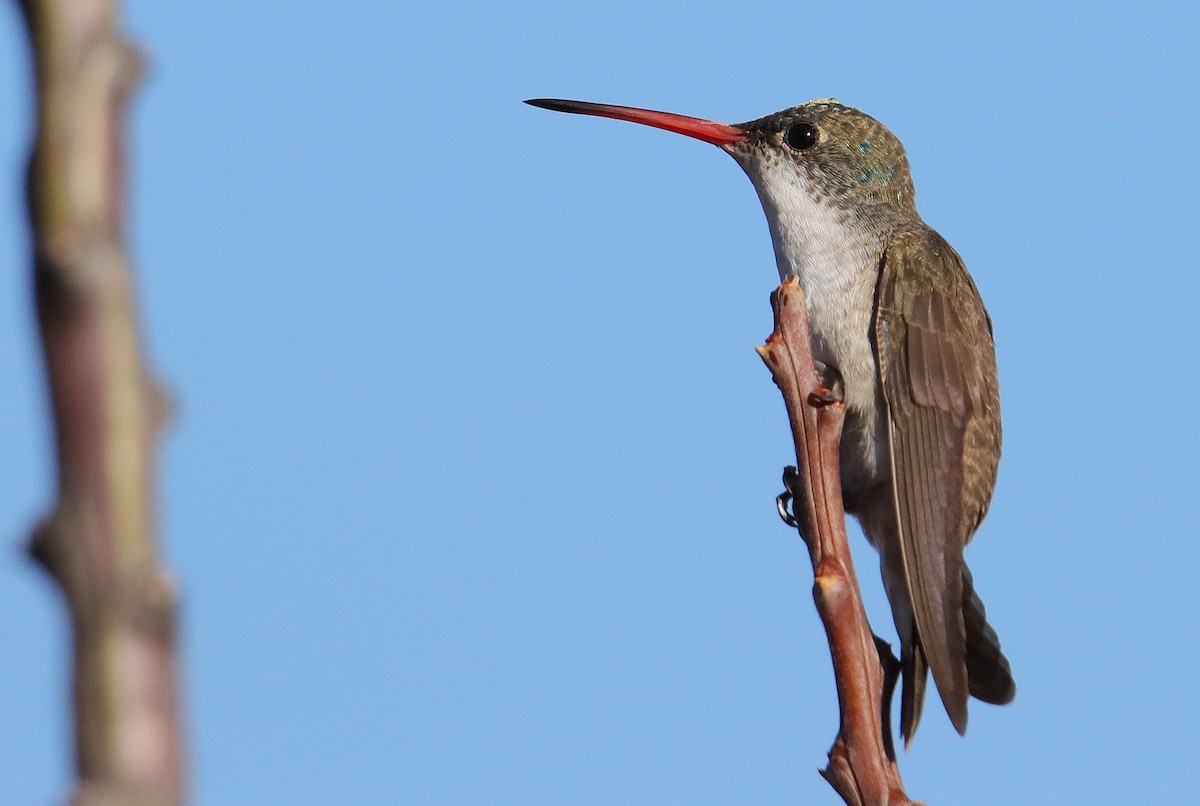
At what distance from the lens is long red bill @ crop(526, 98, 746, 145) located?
211 inches

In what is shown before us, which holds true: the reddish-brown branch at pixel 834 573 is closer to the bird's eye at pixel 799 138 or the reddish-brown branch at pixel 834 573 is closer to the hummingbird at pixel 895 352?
the hummingbird at pixel 895 352

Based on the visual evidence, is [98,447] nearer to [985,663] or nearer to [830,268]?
[985,663]

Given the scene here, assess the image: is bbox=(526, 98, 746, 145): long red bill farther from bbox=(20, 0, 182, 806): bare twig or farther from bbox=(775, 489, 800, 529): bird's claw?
bbox=(20, 0, 182, 806): bare twig

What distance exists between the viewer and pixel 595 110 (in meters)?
5.41

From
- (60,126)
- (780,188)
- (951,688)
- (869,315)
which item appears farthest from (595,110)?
(60,126)

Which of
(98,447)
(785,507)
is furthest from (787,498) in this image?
(98,447)

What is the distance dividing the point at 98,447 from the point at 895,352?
15.8 ft

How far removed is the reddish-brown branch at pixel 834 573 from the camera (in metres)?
2.82

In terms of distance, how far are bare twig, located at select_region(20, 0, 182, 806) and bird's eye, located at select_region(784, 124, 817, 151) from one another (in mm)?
5250

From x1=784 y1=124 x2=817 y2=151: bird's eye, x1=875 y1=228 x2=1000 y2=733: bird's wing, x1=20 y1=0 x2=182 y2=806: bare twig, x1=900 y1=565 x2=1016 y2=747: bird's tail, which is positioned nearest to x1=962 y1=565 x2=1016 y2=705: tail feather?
x1=900 y1=565 x2=1016 y2=747: bird's tail

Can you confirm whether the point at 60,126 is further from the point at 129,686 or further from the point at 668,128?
the point at 668,128

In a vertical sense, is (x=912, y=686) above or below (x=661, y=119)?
below

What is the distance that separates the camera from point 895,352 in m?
5.18

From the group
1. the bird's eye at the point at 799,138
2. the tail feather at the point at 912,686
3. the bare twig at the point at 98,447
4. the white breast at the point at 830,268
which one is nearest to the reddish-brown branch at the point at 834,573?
the tail feather at the point at 912,686
